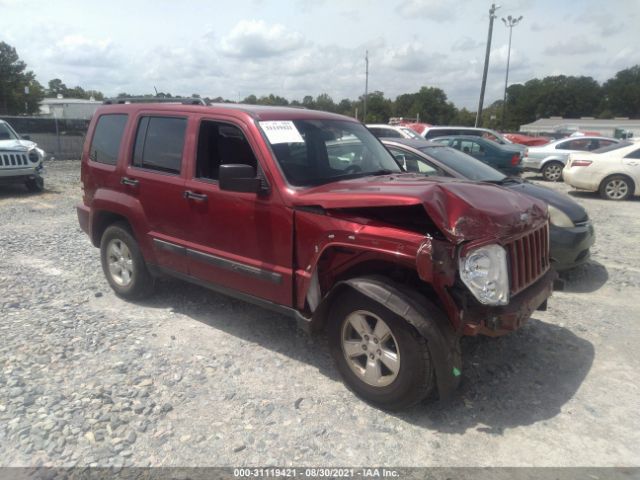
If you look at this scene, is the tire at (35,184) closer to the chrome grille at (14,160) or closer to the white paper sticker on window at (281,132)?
the chrome grille at (14,160)

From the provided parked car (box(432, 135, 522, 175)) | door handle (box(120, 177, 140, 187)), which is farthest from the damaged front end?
parked car (box(432, 135, 522, 175))

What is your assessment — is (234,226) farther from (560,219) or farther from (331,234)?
(560,219)

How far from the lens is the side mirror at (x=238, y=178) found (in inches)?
139

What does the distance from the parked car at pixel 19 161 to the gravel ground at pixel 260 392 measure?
25.8ft

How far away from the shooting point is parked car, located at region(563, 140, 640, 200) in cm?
1229

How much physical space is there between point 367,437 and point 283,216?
1618mm

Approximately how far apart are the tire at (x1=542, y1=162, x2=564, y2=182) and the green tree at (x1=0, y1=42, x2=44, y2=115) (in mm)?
56613

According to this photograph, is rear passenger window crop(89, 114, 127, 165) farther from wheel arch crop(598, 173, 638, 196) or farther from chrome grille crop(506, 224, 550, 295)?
wheel arch crop(598, 173, 638, 196)

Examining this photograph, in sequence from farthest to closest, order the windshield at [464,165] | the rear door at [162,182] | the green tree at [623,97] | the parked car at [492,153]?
the green tree at [623,97] < the parked car at [492,153] < the windshield at [464,165] < the rear door at [162,182]

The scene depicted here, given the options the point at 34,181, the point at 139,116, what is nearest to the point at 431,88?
the point at 34,181

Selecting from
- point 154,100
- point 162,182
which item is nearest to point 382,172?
point 162,182

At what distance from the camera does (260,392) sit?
354cm

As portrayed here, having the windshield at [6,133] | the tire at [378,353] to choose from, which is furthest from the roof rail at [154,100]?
the windshield at [6,133]

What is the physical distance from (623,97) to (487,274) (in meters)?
118
